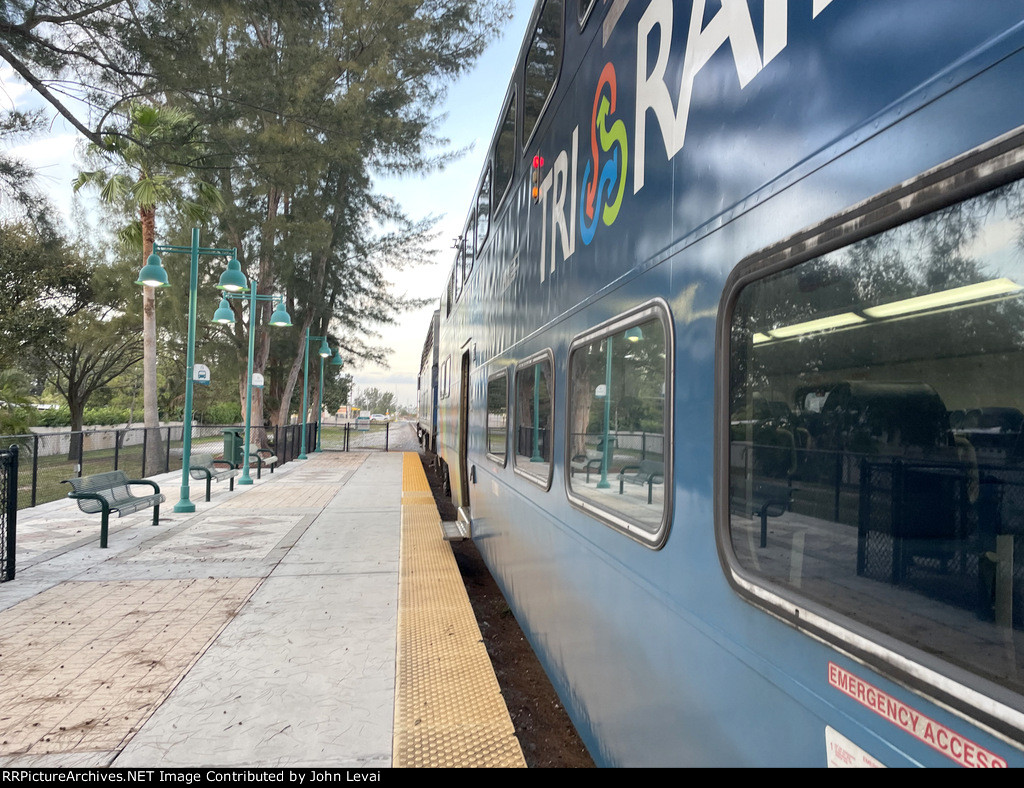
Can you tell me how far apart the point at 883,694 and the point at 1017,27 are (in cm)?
105

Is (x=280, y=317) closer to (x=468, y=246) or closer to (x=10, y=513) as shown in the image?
(x=468, y=246)

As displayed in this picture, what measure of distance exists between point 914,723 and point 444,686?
3.20 meters

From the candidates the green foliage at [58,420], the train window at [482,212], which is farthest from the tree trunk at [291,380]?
the green foliage at [58,420]

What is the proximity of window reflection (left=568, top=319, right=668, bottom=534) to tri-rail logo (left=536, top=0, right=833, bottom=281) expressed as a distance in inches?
21.3

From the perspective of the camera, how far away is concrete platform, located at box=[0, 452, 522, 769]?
323 cm

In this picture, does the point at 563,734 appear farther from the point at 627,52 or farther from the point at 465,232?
the point at 465,232

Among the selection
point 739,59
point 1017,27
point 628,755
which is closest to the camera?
point 1017,27

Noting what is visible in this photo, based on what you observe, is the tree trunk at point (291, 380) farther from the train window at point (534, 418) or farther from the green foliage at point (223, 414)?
the green foliage at point (223, 414)

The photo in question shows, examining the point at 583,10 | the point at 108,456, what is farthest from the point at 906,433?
the point at 108,456

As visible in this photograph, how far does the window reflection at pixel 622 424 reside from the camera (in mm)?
2229

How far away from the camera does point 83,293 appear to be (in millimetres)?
27172

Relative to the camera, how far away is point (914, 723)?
1107 millimetres

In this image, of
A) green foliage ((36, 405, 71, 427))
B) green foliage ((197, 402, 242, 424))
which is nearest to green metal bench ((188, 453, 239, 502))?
green foliage ((36, 405, 71, 427))
